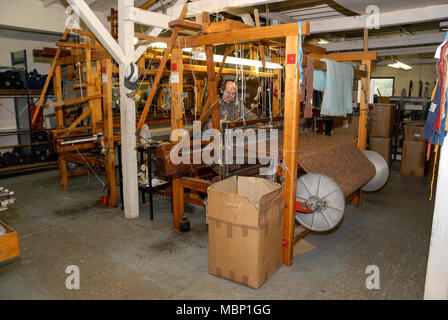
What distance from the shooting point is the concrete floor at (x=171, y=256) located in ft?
9.53

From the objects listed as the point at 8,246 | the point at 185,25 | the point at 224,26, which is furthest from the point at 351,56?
the point at 8,246

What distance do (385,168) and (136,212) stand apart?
356cm

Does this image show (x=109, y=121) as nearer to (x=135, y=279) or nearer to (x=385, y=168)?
(x=135, y=279)

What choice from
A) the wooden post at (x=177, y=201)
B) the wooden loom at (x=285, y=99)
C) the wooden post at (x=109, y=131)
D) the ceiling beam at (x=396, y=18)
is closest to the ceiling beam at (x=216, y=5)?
the wooden loom at (x=285, y=99)

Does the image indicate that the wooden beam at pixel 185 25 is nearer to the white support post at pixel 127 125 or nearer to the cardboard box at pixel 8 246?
the white support post at pixel 127 125

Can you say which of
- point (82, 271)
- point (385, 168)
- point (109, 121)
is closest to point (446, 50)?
point (385, 168)

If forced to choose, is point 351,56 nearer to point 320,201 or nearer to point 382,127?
point 320,201

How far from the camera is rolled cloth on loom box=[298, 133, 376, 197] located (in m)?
3.62

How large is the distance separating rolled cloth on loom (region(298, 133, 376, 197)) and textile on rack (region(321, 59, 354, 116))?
0.46m

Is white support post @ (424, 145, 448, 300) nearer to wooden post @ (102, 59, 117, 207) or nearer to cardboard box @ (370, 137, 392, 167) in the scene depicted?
wooden post @ (102, 59, 117, 207)

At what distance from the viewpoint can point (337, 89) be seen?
389 cm

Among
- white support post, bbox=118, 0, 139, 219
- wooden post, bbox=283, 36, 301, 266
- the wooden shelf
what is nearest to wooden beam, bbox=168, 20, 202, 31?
white support post, bbox=118, 0, 139, 219

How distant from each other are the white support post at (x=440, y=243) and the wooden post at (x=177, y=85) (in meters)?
2.85

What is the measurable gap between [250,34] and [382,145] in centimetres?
542
